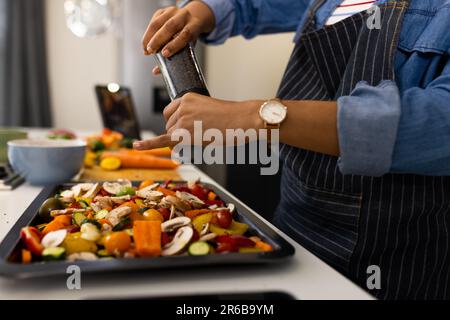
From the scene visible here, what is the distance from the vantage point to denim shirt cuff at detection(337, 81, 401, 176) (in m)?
0.59

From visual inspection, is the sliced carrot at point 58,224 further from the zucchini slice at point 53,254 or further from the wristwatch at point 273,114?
the wristwatch at point 273,114

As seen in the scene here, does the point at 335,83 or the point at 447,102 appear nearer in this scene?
the point at 447,102

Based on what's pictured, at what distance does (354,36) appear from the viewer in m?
0.88

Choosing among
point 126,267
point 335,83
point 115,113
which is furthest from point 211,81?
point 126,267

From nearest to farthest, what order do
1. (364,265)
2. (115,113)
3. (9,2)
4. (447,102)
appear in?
(447,102)
(364,265)
(115,113)
(9,2)

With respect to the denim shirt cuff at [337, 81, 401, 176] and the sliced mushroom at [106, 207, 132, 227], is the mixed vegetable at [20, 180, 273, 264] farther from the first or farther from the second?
the denim shirt cuff at [337, 81, 401, 176]

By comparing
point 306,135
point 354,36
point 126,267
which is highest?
point 354,36

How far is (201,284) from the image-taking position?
527 mm

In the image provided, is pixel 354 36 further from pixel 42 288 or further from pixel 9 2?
pixel 9 2

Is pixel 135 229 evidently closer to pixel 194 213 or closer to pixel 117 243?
pixel 117 243

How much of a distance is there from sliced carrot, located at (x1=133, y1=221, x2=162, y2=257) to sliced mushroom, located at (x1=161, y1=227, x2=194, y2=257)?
14 mm

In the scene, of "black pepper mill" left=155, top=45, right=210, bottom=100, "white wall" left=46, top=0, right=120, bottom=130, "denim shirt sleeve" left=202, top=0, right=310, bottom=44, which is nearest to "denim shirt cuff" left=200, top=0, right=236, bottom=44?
"denim shirt sleeve" left=202, top=0, right=310, bottom=44

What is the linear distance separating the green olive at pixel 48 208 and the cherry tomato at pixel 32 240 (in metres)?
0.11
